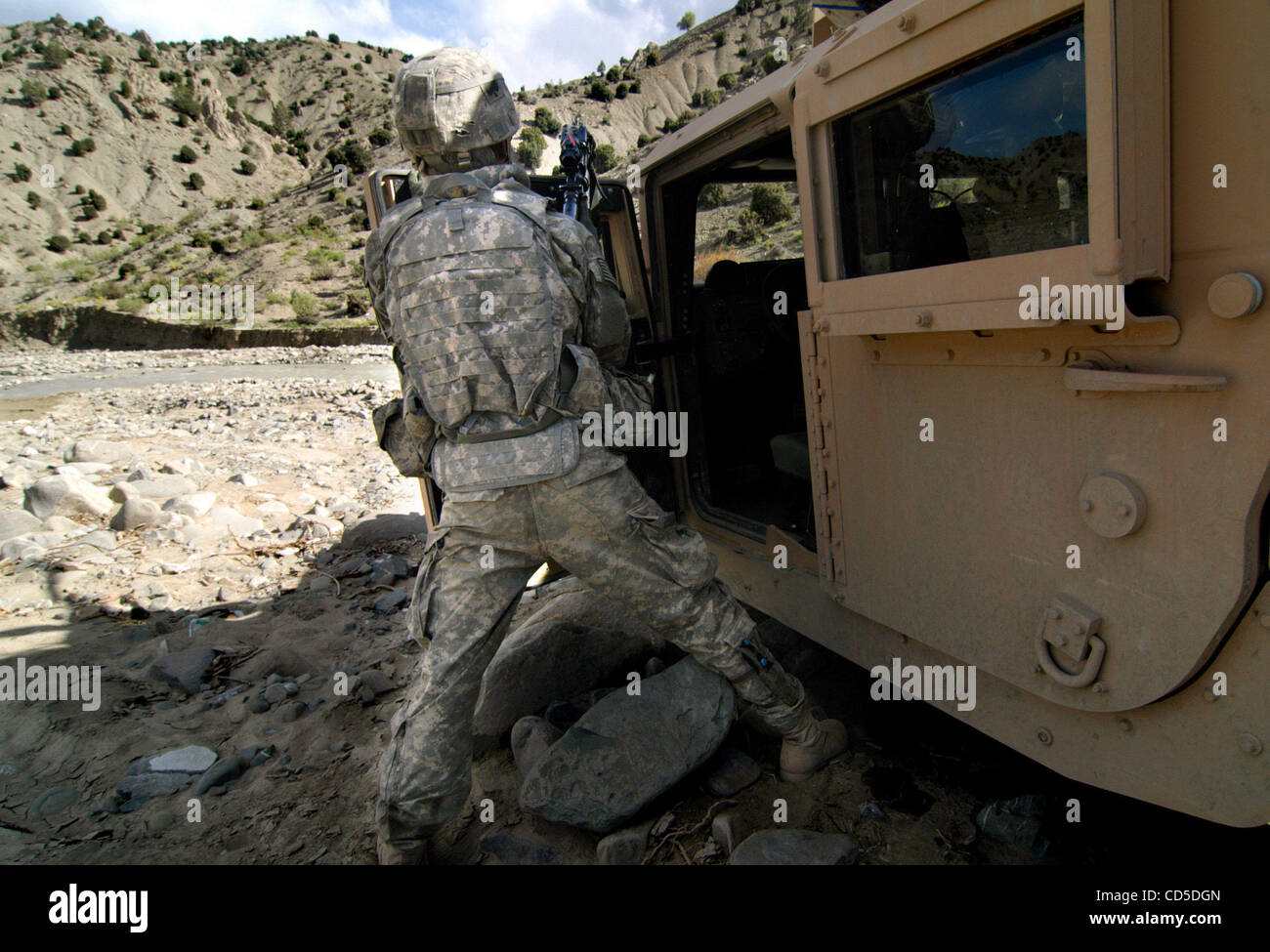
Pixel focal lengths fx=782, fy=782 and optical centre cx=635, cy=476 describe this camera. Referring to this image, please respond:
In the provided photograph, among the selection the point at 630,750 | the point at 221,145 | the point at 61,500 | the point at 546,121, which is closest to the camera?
the point at 630,750

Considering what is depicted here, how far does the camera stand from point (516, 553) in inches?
92.1

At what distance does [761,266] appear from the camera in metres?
4.05

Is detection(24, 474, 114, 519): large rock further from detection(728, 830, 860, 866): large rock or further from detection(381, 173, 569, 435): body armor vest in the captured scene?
detection(728, 830, 860, 866): large rock

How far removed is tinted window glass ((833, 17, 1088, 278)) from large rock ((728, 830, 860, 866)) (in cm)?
160

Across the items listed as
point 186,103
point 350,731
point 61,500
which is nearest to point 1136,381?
point 350,731

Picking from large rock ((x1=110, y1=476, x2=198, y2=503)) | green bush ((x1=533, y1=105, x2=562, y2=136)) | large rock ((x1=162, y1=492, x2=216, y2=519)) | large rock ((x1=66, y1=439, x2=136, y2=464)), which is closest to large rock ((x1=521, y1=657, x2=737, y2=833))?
large rock ((x1=162, y1=492, x2=216, y2=519))

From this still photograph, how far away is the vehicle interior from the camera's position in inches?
136

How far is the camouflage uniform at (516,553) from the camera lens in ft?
7.24

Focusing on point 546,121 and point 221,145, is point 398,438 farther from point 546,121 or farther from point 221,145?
point 221,145

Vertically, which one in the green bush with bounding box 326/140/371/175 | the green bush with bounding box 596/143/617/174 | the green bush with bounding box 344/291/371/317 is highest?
the green bush with bounding box 326/140/371/175

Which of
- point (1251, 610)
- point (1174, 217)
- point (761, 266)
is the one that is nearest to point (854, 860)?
point (1251, 610)

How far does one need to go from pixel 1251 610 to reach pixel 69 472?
6538mm

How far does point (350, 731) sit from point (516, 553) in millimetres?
1361

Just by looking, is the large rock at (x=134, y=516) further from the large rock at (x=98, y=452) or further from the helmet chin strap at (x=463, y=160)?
the helmet chin strap at (x=463, y=160)
